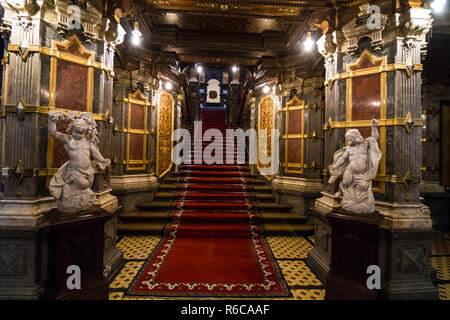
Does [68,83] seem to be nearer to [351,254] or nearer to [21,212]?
[21,212]

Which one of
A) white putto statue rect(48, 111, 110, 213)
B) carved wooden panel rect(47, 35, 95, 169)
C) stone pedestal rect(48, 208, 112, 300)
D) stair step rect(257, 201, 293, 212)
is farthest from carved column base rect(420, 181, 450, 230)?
carved wooden panel rect(47, 35, 95, 169)

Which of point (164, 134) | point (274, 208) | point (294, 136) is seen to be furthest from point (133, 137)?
point (294, 136)

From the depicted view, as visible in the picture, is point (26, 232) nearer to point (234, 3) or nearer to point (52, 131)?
point (52, 131)

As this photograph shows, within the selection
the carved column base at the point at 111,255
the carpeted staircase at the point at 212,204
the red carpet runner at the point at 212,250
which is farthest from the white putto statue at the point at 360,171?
the carved column base at the point at 111,255

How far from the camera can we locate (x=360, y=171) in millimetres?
2670

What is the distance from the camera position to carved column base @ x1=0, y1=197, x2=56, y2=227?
7.82 ft

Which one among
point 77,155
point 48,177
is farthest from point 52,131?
point 48,177

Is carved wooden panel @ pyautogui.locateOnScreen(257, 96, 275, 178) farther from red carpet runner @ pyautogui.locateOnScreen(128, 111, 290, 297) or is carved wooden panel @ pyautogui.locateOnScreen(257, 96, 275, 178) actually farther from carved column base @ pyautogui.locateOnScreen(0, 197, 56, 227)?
carved column base @ pyautogui.locateOnScreen(0, 197, 56, 227)

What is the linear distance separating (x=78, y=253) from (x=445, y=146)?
7.35m

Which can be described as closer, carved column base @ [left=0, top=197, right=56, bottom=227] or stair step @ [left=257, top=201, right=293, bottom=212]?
carved column base @ [left=0, top=197, right=56, bottom=227]

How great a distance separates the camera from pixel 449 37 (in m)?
3.98

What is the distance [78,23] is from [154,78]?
108 inches

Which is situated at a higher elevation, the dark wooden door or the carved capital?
the carved capital

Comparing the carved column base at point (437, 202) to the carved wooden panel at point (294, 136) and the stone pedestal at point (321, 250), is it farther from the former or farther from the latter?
the stone pedestal at point (321, 250)
